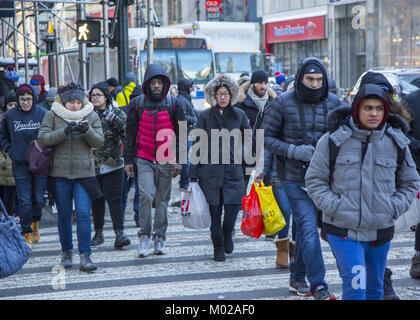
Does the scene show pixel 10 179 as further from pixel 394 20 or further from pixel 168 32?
pixel 394 20

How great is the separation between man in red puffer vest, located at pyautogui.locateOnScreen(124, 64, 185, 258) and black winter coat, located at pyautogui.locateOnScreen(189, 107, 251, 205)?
0.27m

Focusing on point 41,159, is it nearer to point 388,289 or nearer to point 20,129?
point 20,129

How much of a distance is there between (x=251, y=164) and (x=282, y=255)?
4.79 feet

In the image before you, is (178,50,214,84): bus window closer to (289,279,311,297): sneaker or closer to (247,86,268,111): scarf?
(247,86,268,111): scarf

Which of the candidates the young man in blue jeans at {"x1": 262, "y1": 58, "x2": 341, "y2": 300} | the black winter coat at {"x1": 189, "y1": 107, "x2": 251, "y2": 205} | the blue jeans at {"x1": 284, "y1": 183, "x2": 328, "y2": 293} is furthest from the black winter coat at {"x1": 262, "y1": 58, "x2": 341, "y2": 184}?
the black winter coat at {"x1": 189, "y1": 107, "x2": 251, "y2": 205}

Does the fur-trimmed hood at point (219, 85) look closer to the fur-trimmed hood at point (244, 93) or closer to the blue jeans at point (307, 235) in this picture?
the fur-trimmed hood at point (244, 93)

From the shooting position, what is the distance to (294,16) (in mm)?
46969

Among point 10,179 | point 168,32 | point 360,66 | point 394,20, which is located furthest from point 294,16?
point 10,179

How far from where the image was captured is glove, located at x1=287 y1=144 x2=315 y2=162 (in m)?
5.78

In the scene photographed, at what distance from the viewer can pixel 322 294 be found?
18.3 ft

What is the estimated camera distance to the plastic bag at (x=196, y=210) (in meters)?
7.54

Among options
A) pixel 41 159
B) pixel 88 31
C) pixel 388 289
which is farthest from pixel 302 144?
pixel 88 31
